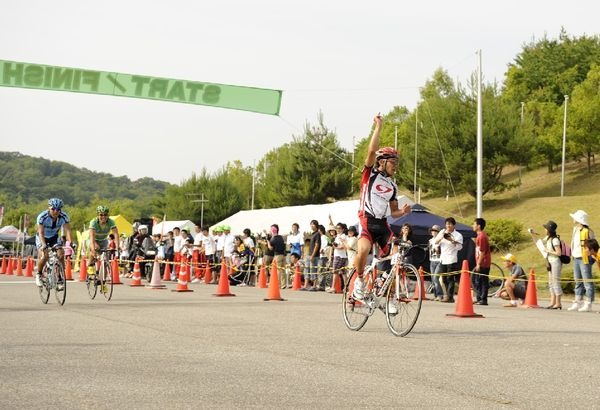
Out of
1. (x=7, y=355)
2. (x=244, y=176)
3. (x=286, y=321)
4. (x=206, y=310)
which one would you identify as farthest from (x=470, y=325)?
(x=244, y=176)

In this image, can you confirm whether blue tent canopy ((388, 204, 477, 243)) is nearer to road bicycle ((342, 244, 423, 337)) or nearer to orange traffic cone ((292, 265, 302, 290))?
orange traffic cone ((292, 265, 302, 290))

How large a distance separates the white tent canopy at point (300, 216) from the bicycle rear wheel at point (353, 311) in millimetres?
21488

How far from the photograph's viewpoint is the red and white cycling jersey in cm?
1036

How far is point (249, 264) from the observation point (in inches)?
1134

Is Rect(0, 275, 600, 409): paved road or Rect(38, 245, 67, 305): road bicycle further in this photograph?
Rect(38, 245, 67, 305): road bicycle

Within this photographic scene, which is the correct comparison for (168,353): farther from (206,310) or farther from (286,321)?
(206,310)

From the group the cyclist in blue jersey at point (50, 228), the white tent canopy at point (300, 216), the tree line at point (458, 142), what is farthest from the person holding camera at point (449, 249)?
the tree line at point (458, 142)

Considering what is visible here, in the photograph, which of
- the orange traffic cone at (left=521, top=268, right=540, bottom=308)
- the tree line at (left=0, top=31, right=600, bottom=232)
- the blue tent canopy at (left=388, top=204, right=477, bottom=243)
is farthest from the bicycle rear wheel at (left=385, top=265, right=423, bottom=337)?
the tree line at (left=0, top=31, right=600, bottom=232)

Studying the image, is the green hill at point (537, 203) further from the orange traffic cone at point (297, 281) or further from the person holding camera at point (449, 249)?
the person holding camera at point (449, 249)

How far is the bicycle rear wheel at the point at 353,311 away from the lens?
1080 cm

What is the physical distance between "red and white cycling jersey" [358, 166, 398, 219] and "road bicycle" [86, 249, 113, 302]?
318 inches

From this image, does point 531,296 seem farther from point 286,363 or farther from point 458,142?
point 458,142

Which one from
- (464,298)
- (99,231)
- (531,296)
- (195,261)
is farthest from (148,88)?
(464,298)

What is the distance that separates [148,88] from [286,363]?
20251mm
